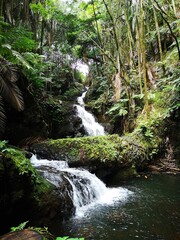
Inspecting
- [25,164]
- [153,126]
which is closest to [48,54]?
[153,126]

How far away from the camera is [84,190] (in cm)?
610

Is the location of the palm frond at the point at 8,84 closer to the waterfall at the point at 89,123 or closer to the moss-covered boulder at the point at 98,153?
the moss-covered boulder at the point at 98,153

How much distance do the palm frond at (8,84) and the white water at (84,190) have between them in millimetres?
2310

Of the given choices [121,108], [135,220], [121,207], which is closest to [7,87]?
[121,207]

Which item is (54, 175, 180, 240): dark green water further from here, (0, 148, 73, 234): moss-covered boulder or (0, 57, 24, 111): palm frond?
(0, 57, 24, 111): palm frond

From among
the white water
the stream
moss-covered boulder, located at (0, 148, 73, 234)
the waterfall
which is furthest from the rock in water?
the waterfall

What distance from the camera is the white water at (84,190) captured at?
5625mm

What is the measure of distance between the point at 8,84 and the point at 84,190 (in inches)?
155

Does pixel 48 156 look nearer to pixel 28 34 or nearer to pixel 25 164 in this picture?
pixel 25 164

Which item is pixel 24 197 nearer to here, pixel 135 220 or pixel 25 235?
pixel 25 235

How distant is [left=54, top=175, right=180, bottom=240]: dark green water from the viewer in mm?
4215

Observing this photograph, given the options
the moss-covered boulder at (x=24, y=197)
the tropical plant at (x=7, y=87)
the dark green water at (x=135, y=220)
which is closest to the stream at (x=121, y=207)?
the dark green water at (x=135, y=220)

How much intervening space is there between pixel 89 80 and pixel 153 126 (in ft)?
37.3

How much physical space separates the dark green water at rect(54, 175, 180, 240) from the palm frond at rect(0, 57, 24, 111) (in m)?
4.07
